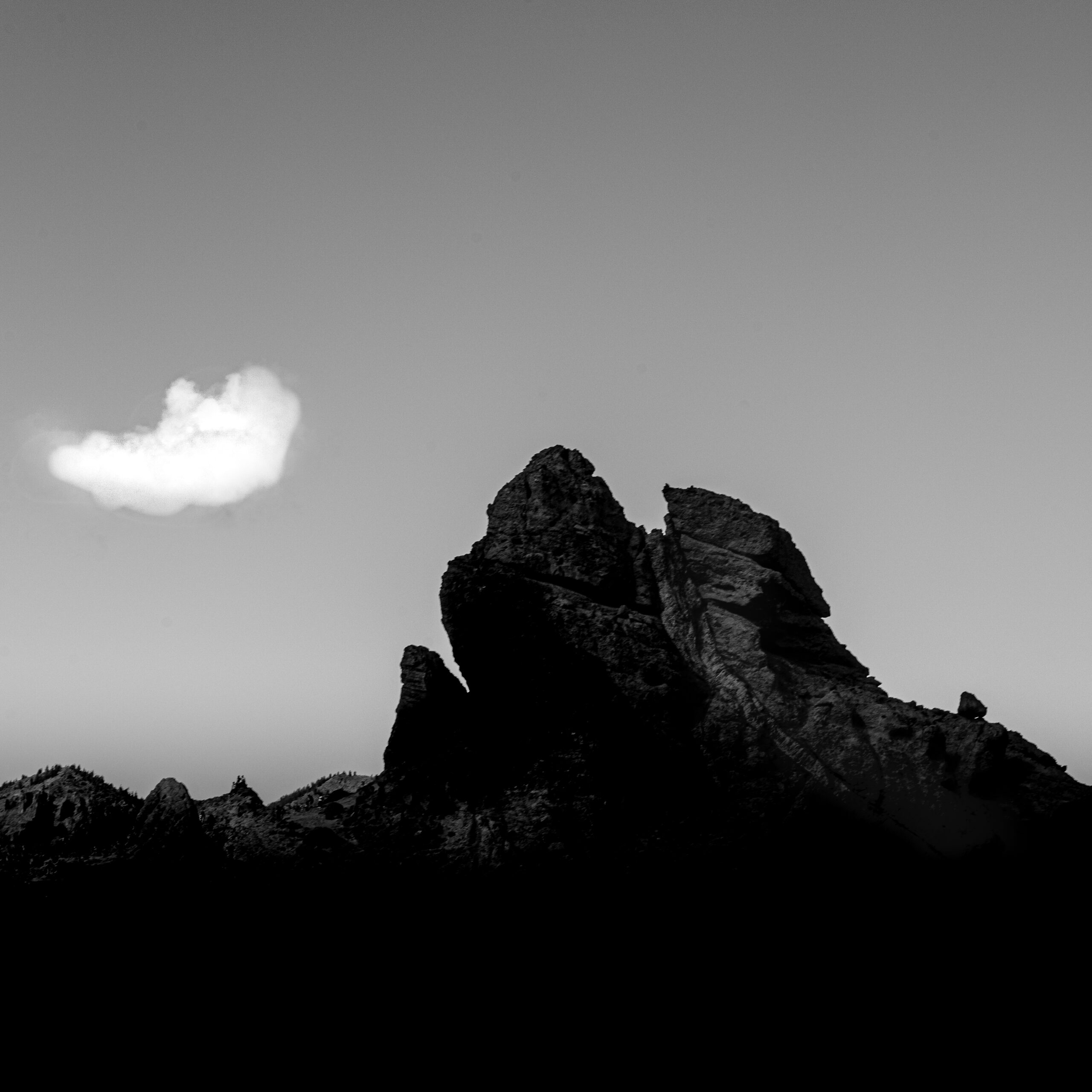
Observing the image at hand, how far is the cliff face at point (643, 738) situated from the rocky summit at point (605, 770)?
0.07 m

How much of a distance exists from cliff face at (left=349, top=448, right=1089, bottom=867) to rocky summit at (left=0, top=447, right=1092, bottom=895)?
7 cm

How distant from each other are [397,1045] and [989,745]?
22.3 m

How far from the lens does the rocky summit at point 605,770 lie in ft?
89.1

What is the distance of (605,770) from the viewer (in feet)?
95.7

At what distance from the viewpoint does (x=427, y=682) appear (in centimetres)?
3134

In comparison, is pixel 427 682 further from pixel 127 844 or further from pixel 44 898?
pixel 44 898

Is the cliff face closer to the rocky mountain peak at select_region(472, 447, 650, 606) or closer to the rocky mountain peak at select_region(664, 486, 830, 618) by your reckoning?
the rocky mountain peak at select_region(472, 447, 650, 606)

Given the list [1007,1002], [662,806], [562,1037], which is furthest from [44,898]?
[1007,1002]

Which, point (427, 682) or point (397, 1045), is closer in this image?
point (397, 1045)

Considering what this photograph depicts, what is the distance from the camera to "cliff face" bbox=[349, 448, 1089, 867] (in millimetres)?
27828

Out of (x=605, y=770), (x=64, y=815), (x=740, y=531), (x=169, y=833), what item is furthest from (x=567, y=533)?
(x=64, y=815)

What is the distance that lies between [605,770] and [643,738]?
1854mm

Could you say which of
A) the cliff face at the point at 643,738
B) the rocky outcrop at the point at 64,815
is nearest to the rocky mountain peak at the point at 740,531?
the cliff face at the point at 643,738

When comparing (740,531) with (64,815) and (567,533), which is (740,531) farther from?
(64,815)
